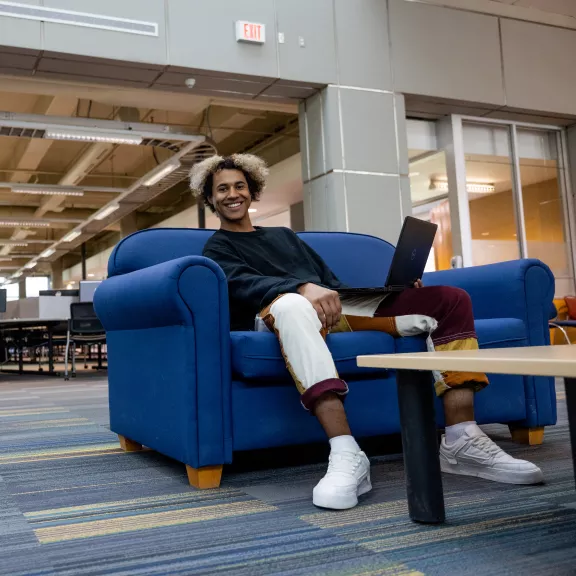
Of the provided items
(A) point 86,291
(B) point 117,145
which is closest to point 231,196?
(A) point 86,291

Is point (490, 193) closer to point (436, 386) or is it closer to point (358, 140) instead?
point (358, 140)

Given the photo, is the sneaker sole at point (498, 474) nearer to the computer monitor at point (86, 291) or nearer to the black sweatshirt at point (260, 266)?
the black sweatshirt at point (260, 266)

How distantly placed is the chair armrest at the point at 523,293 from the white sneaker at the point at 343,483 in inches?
42.3

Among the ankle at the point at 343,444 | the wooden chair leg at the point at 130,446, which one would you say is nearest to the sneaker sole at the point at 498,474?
the ankle at the point at 343,444

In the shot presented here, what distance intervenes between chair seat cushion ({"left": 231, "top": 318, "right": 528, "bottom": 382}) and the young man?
0.05 metres

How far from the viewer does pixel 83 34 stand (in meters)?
5.70

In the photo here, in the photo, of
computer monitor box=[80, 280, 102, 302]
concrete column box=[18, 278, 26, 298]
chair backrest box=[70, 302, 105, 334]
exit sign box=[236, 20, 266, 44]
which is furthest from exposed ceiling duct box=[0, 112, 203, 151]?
concrete column box=[18, 278, 26, 298]

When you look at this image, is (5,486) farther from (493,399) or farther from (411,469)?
(493,399)

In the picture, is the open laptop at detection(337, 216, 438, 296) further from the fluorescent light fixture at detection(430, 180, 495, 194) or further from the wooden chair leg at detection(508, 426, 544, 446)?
the fluorescent light fixture at detection(430, 180, 495, 194)

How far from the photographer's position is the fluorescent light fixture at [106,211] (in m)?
13.2

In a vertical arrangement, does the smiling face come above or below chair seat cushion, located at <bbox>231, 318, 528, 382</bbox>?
above

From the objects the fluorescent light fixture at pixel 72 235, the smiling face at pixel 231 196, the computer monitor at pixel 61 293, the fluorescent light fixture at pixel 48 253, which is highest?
the fluorescent light fixture at pixel 48 253

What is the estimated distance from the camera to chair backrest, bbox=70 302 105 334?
8.31 m

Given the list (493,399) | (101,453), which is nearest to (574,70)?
(493,399)
